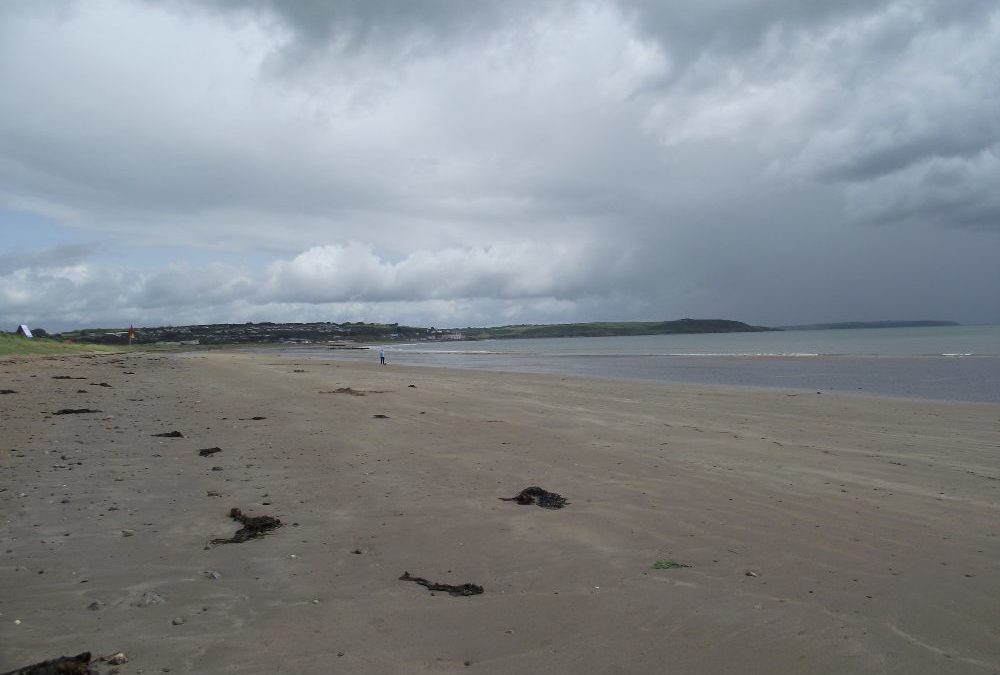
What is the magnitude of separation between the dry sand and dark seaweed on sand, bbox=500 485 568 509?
268 millimetres

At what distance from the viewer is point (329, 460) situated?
1031 cm

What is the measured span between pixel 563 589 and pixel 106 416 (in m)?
13.4

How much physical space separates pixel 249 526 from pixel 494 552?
281cm

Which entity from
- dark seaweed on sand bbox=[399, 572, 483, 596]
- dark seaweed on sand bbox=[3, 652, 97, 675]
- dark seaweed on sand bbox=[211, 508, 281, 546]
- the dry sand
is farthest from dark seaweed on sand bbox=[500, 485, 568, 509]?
dark seaweed on sand bbox=[3, 652, 97, 675]

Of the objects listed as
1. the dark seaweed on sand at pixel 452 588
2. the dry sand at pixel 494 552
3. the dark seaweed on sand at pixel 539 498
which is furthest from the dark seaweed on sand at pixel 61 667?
the dark seaweed on sand at pixel 539 498

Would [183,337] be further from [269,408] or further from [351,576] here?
[351,576]

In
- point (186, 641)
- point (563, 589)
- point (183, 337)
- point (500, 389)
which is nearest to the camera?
point (186, 641)

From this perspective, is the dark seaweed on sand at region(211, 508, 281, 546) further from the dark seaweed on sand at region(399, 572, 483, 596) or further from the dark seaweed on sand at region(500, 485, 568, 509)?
the dark seaweed on sand at region(500, 485, 568, 509)

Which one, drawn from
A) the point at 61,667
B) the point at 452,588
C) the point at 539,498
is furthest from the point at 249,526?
the point at 539,498

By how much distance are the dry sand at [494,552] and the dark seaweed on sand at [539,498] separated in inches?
10.5

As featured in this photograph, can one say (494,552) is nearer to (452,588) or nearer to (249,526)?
(452,588)

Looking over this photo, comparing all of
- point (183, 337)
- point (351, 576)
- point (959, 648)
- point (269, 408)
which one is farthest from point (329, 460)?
point (183, 337)

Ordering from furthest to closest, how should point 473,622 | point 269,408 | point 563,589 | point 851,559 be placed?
point 269,408 → point 851,559 → point 563,589 → point 473,622

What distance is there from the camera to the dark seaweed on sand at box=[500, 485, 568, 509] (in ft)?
26.2
